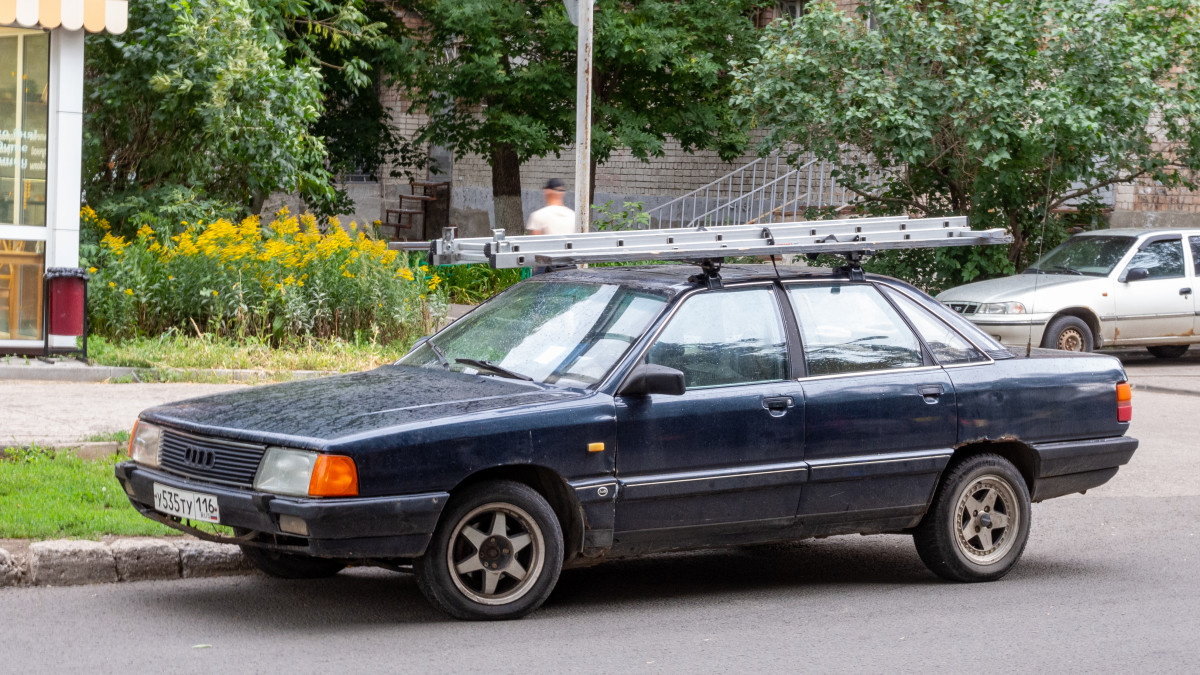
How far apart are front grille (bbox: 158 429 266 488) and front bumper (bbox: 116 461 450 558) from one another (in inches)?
2.3

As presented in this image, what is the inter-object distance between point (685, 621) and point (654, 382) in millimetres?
1031


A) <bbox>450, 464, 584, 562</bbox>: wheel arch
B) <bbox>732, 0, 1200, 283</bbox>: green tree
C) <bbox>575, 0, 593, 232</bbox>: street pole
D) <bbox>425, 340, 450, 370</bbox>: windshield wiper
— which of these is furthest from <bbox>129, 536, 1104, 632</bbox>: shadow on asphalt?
<bbox>732, 0, 1200, 283</bbox>: green tree

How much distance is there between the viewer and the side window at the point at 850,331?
6.64 m

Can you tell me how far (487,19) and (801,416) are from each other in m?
16.3

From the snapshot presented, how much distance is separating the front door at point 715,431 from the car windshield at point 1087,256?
11.5 meters

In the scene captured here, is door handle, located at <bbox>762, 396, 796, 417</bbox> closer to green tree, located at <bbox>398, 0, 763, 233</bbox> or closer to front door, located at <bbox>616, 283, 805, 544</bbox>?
front door, located at <bbox>616, 283, 805, 544</bbox>

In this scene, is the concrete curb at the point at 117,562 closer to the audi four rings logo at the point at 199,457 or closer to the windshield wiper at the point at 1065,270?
the audi four rings logo at the point at 199,457

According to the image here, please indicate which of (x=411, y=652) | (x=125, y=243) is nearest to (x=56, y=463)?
(x=411, y=652)

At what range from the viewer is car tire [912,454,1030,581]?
22.4ft

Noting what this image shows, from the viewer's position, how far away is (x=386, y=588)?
260 inches

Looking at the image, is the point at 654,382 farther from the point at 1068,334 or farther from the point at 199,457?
the point at 1068,334

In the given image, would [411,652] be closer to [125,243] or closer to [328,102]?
[125,243]

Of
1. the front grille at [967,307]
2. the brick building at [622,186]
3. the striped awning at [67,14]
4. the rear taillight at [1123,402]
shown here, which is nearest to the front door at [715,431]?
the rear taillight at [1123,402]

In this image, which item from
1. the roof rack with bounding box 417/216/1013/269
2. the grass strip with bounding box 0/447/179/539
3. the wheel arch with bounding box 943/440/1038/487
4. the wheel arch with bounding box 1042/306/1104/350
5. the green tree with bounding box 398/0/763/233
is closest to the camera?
the roof rack with bounding box 417/216/1013/269
